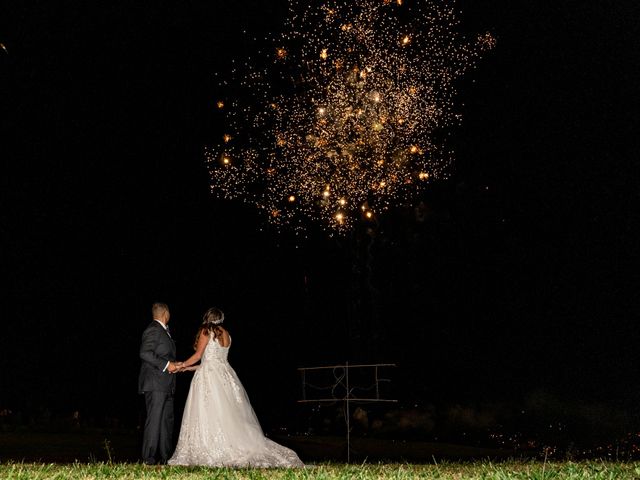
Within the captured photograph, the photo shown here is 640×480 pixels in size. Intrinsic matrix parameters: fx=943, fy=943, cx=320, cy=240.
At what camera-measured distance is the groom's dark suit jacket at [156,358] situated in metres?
11.4

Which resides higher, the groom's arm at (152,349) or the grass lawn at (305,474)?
the groom's arm at (152,349)

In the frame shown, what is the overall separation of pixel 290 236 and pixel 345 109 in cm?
474

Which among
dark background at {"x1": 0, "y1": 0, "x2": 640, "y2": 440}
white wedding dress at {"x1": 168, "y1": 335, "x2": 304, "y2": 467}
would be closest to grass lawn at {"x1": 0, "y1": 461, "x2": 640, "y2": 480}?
white wedding dress at {"x1": 168, "y1": 335, "x2": 304, "y2": 467}

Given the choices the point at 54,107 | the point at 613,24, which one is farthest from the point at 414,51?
the point at 54,107

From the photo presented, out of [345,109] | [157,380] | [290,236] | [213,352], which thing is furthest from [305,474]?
[290,236]

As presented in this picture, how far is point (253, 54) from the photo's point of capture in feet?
70.7

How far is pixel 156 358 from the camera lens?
11422mm

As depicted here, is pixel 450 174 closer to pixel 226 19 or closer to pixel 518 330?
pixel 518 330

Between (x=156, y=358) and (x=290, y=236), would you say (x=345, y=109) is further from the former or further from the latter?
(x=156, y=358)

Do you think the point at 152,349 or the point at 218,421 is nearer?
the point at 152,349

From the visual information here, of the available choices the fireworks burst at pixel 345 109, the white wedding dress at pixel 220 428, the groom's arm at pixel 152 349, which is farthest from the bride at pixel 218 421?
the fireworks burst at pixel 345 109

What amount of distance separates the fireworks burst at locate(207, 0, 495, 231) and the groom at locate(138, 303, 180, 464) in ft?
31.3

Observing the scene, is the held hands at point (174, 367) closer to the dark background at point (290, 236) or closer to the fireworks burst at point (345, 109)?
the fireworks burst at point (345, 109)

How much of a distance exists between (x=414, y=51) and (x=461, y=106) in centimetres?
312
